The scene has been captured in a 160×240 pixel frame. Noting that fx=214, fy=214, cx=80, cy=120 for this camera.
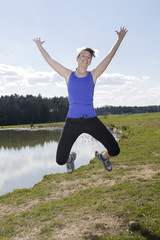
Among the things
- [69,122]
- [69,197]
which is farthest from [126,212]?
[69,122]

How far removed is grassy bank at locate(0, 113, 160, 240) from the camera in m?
5.87

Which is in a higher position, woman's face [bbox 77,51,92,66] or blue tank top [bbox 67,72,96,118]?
woman's face [bbox 77,51,92,66]

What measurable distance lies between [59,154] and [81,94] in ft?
4.75

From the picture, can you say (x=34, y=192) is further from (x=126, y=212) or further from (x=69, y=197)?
(x=126, y=212)

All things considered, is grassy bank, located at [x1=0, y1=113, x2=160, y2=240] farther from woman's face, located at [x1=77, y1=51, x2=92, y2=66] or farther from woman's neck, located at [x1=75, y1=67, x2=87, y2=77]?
woman's face, located at [x1=77, y1=51, x2=92, y2=66]

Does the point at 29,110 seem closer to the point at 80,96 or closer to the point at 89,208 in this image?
the point at 89,208

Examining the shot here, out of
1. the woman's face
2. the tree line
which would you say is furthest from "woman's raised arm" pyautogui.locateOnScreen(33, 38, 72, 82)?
the tree line

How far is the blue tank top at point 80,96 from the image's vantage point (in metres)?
4.77

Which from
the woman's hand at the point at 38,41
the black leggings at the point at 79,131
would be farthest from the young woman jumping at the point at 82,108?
the woman's hand at the point at 38,41

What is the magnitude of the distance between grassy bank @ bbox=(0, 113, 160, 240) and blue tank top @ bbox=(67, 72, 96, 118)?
10.6 feet

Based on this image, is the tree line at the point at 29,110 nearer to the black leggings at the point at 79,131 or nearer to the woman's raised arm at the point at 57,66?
the woman's raised arm at the point at 57,66

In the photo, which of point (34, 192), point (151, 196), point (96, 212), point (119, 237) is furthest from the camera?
point (34, 192)

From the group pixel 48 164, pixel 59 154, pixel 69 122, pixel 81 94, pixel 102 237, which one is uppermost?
pixel 81 94

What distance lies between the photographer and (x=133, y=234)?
5.38m
